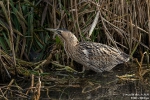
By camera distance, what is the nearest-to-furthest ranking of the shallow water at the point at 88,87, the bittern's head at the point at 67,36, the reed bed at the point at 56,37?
the shallow water at the point at 88,87, the reed bed at the point at 56,37, the bittern's head at the point at 67,36

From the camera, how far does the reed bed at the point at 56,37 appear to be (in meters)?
5.57

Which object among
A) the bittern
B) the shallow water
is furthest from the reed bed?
the bittern

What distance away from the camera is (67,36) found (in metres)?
5.89

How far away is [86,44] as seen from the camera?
5.93 meters

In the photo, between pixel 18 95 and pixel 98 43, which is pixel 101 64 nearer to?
pixel 98 43

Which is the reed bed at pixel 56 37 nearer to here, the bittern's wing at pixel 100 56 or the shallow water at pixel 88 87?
the shallow water at pixel 88 87

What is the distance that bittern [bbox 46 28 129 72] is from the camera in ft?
19.3

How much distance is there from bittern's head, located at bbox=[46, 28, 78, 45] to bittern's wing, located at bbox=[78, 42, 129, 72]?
11 centimetres

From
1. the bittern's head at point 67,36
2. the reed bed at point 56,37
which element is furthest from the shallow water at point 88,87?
the bittern's head at point 67,36

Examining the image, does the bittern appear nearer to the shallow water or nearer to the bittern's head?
the bittern's head

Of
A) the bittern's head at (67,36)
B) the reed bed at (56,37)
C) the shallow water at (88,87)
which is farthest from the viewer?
the bittern's head at (67,36)

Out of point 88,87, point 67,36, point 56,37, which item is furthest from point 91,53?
point 88,87

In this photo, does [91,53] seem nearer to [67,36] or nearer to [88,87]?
[67,36]

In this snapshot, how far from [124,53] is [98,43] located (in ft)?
1.40
